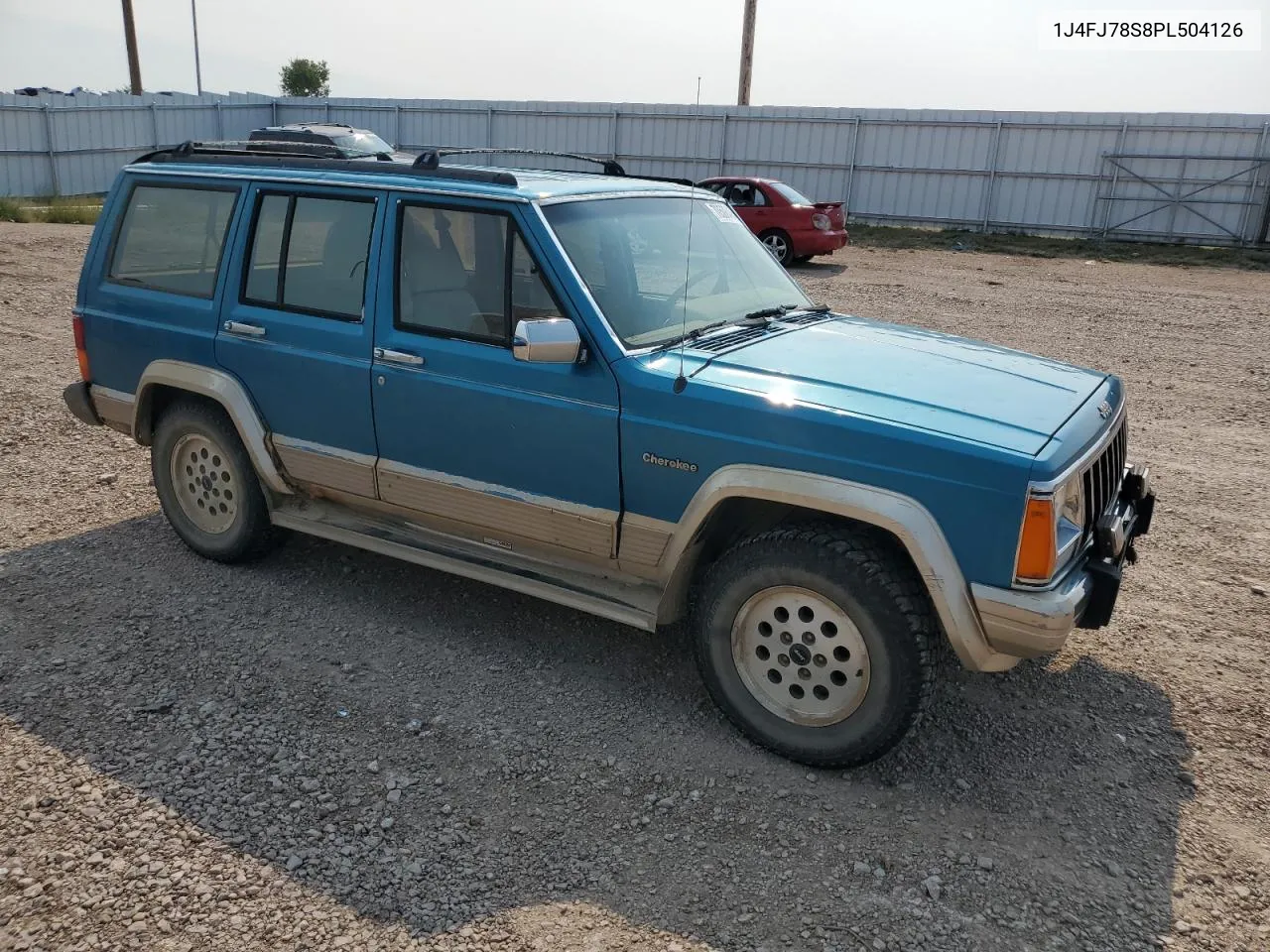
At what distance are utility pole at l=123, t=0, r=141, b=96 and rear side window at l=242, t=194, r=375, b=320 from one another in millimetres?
31154

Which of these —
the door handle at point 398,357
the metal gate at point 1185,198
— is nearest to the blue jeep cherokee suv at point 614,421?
the door handle at point 398,357

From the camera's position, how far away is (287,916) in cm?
294

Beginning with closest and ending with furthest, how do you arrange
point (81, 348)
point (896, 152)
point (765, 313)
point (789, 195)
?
point (765, 313), point (81, 348), point (789, 195), point (896, 152)

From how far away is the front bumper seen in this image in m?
3.19

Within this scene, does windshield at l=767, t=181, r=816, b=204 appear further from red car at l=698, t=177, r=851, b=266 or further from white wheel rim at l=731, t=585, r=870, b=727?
white wheel rim at l=731, t=585, r=870, b=727

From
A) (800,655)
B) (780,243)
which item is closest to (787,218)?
(780,243)

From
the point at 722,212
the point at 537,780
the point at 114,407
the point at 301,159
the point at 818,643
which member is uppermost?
the point at 301,159

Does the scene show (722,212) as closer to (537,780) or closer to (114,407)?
(537,780)

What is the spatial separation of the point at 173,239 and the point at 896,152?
70.7 feet

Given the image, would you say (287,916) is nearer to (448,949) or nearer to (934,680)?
(448,949)

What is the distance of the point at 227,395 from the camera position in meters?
4.80

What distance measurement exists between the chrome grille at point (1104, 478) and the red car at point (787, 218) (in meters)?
13.4

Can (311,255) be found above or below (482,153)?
below

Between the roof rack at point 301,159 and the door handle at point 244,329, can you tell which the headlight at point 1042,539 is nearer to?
the roof rack at point 301,159
